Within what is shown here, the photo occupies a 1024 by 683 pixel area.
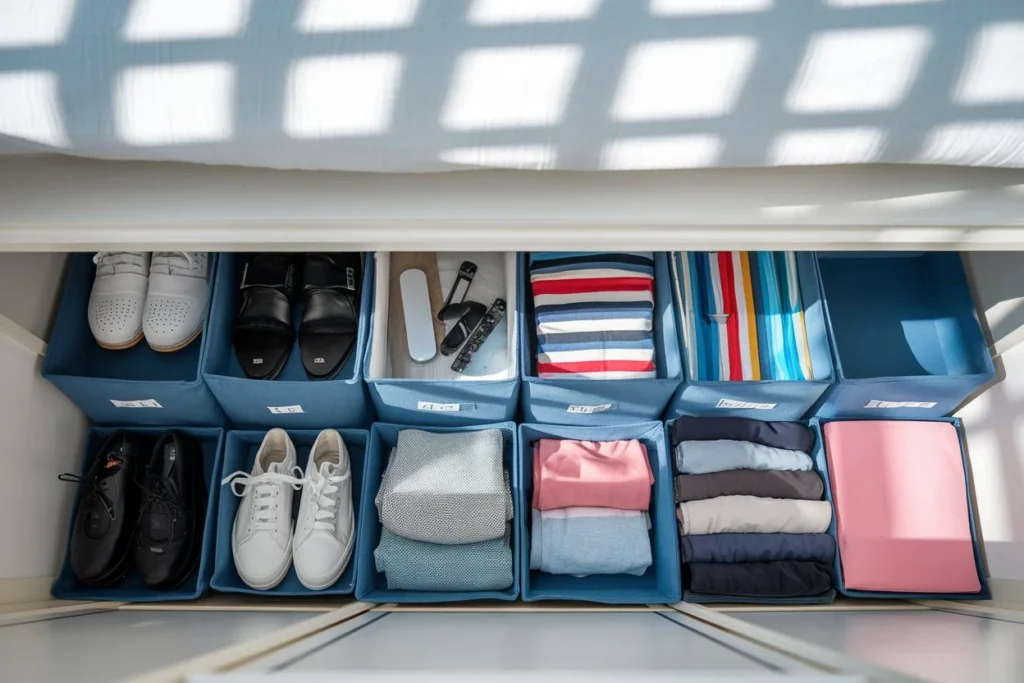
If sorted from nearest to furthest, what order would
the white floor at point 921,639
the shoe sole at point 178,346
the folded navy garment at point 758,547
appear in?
the white floor at point 921,639, the folded navy garment at point 758,547, the shoe sole at point 178,346

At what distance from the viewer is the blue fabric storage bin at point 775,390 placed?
132cm

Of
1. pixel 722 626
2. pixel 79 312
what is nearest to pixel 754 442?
pixel 722 626

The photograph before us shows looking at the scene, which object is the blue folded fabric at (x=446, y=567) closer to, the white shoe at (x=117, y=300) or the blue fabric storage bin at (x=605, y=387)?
the blue fabric storage bin at (x=605, y=387)

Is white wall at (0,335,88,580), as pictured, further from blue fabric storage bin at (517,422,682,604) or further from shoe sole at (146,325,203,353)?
blue fabric storage bin at (517,422,682,604)

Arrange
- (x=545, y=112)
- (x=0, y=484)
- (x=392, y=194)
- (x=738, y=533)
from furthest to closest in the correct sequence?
(x=738, y=533) → (x=0, y=484) → (x=392, y=194) → (x=545, y=112)

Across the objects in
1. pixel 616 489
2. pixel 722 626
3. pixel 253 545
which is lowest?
pixel 722 626

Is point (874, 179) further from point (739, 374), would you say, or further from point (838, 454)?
point (838, 454)

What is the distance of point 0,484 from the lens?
1.23 metres

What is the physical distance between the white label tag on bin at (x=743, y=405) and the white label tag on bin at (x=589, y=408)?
24cm

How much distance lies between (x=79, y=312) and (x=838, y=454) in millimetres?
1748

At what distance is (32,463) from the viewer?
4.30 feet

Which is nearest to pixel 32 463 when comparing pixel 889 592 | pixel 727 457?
pixel 727 457

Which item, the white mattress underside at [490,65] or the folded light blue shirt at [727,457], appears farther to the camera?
the folded light blue shirt at [727,457]

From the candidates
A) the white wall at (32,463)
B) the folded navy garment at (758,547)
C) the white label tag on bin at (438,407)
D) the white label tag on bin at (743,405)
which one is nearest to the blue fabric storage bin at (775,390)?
the white label tag on bin at (743,405)
